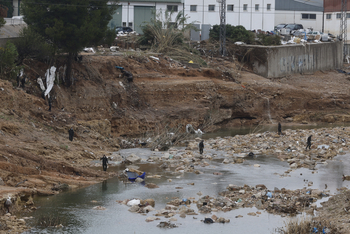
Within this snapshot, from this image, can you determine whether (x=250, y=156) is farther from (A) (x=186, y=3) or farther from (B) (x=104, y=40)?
(A) (x=186, y=3)

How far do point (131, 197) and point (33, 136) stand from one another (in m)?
5.38

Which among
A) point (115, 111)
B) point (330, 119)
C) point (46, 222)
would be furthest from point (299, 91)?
point (46, 222)

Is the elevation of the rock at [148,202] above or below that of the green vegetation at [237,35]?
below

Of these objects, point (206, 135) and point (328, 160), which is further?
point (206, 135)

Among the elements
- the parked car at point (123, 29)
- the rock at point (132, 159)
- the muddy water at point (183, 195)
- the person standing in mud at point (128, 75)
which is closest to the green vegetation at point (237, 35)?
the parked car at point (123, 29)

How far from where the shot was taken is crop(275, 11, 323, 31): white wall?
46.6 metres

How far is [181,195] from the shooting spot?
1083 cm

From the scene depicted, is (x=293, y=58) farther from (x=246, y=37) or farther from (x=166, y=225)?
(x=166, y=225)

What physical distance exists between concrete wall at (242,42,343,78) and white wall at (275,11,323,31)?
10.7 metres

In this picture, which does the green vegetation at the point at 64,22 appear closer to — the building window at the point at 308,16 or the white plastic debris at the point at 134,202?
the white plastic debris at the point at 134,202

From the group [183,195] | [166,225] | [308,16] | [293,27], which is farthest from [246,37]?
[166,225]

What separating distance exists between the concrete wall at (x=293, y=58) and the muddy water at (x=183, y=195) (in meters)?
16.6

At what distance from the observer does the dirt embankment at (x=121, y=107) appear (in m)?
12.1

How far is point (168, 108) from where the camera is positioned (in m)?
23.7
